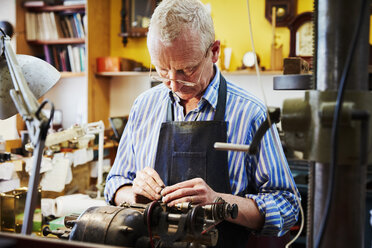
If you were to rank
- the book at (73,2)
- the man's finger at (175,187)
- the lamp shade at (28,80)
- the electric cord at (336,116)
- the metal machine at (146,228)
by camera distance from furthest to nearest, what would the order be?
the book at (73,2), the man's finger at (175,187), the lamp shade at (28,80), the metal machine at (146,228), the electric cord at (336,116)

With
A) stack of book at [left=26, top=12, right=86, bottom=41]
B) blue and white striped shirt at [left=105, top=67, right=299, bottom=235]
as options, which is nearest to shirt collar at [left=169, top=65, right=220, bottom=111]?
blue and white striped shirt at [left=105, top=67, right=299, bottom=235]

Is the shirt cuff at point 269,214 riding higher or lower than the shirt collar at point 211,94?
lower

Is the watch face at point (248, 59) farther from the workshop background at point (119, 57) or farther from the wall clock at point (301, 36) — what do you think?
the wall clock at point (301, 36)

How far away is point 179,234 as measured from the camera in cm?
91

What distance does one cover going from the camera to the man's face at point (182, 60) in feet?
5.08

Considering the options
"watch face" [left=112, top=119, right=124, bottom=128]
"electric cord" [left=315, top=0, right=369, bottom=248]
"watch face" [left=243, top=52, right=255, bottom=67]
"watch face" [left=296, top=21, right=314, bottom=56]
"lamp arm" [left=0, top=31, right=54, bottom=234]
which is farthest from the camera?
"watch face" [left=243, top=52, right=255, bottom=67]

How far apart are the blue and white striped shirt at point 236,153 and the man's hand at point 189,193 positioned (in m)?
0.25

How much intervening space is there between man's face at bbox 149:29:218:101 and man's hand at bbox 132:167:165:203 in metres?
0.37

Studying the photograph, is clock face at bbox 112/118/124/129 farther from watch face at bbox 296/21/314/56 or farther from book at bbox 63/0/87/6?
watch face at bbox 296/21/314/56

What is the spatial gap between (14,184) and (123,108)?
2.43 meters

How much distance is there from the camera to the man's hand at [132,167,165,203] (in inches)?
55.8

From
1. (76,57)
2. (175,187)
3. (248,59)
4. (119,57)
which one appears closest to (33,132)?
(175,187)

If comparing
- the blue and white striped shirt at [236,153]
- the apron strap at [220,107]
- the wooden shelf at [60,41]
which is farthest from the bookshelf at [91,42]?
the apron strap at [220,107]

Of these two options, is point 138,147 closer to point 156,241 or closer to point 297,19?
point 156,241
